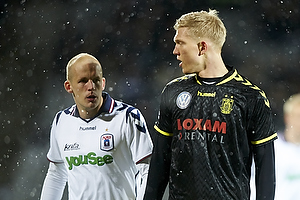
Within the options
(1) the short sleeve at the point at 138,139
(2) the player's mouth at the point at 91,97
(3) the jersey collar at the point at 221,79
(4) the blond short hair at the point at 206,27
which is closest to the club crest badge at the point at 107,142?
(1) the short sleeve at the point at 138,139

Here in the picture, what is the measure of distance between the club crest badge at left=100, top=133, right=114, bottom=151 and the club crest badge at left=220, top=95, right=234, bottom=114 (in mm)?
827

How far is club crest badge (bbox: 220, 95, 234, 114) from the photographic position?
206 centimetres

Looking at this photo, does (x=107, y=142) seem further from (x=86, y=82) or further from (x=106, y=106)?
(x=86, y=82)

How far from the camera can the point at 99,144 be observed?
266 cm

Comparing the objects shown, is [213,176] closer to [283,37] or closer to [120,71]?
[120,71]

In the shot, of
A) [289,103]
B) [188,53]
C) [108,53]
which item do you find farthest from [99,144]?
[289,103]

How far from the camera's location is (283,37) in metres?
4.70

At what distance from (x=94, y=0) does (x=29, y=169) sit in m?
1.94

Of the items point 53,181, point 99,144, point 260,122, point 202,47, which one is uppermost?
point 202,47

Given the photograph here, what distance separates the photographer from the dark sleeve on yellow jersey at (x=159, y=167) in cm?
219

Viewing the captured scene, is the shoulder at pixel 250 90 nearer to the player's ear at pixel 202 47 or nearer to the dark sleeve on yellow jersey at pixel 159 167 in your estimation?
the player's ear at pixel 202 47

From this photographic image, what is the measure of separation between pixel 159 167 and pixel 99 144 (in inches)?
22.8

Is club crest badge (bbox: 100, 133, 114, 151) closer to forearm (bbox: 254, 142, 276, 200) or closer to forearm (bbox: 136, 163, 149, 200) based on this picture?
forearm (bbox: 136, 163, 149, 200)

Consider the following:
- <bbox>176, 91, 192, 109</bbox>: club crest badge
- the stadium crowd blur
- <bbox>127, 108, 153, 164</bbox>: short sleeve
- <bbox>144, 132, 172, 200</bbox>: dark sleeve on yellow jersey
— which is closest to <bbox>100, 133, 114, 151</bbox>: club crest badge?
<bbox>127, 108, 153, 164</bbox>: short sleeve
